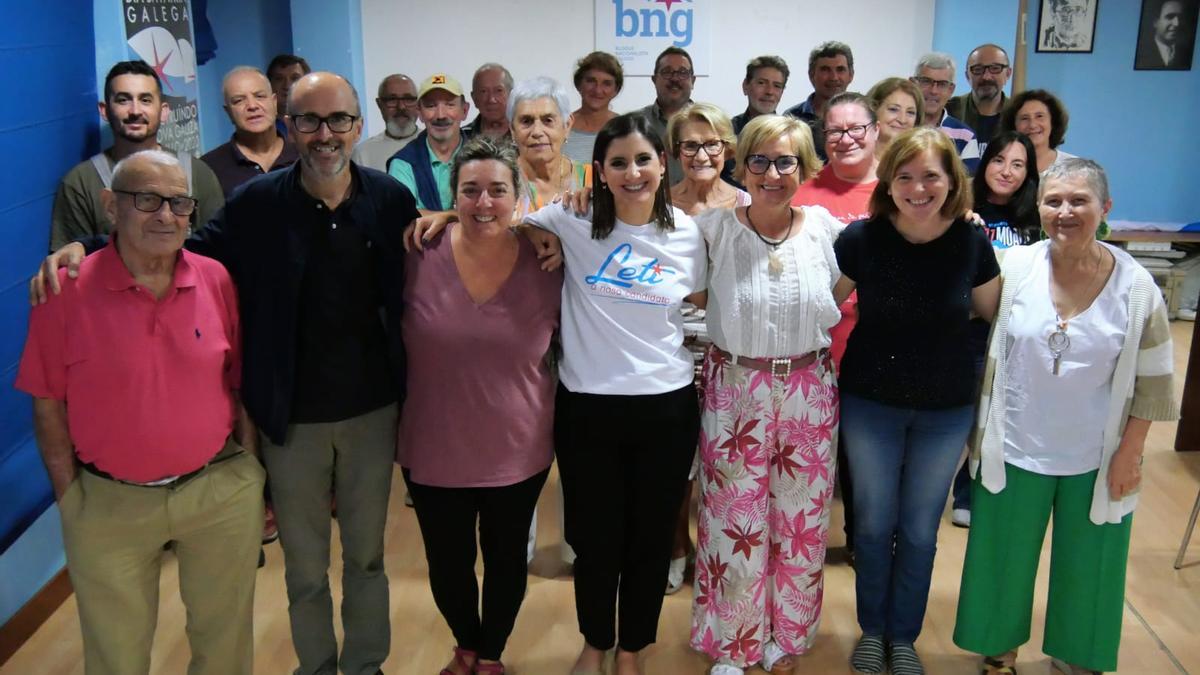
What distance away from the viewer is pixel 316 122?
2148mm

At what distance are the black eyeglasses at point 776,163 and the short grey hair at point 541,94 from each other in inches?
33.0

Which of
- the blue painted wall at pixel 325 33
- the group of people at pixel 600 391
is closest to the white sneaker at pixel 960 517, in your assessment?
the group of people at pixel 600 391

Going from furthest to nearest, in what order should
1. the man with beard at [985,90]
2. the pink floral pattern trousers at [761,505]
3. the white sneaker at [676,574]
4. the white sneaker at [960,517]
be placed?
the man with beard at [985,90] → the white sneaker at [960,517] → the white sneaker at [676,574] → the pink floral pattern trousers at [761,505]

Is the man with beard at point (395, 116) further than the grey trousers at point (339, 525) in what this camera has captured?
Yes

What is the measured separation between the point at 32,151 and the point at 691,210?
2.20m

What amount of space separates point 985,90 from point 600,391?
3.31 metres

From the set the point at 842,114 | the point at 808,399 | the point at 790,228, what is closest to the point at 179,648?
the point at 808,399

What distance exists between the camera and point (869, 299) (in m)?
2.51

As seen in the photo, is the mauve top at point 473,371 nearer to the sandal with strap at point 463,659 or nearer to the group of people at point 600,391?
the group of people at point 600,391

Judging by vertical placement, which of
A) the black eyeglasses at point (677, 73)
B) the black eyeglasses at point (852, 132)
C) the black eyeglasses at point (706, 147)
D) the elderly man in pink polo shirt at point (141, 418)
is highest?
the black eyeglasses at point (677, 73)

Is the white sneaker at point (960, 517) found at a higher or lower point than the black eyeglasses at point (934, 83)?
lower

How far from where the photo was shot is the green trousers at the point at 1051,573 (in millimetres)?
2549

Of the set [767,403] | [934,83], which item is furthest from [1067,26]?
[767,403]

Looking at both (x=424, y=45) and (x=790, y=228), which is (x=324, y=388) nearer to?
(x=790, y=228)
